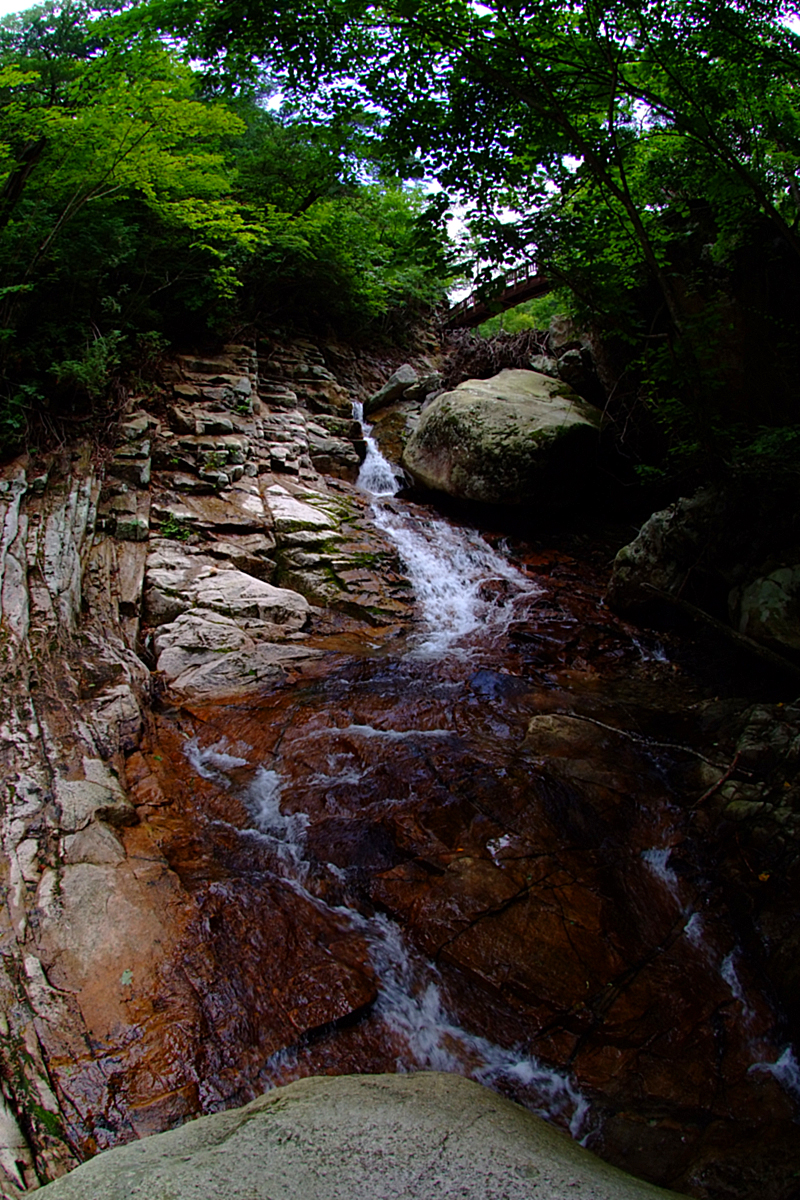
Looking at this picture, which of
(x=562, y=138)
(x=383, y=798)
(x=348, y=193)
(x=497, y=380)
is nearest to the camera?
(x=383, y=798)

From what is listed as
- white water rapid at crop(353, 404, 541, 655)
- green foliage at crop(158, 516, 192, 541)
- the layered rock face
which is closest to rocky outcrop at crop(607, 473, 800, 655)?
white water rapid at crop(353, 404, 541, 655)

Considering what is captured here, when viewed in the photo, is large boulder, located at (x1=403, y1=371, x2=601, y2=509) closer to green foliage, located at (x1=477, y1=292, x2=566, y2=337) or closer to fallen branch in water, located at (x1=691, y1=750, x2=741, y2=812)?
green foliage, located at (x1=477, y1=292, x2=566, y2=337)

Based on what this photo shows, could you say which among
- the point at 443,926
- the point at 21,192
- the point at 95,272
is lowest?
the point at 443,926

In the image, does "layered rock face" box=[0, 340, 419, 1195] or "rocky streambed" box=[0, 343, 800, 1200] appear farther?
"rocky streambed" box=[0, 343, 800, 1200]

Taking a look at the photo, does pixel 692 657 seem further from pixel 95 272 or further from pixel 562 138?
pixel 95 272

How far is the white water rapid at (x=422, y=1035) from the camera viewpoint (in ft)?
8.37

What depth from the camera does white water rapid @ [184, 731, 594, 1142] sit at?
255 centimetres

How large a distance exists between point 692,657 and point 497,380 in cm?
704

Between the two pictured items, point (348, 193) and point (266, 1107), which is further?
point (348, 193)

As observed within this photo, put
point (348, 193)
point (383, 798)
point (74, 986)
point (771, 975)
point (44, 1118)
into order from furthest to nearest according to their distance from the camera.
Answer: point (348, 193) → point (383, 798) → point (771, 975) → point (74, 986) → point (44, 1118)

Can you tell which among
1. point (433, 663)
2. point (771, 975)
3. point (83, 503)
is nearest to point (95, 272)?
point (83, 503)

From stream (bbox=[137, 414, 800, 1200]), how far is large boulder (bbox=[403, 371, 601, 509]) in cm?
470

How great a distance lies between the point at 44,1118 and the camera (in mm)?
2010

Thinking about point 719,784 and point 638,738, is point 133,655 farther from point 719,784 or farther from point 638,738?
point 719,784
